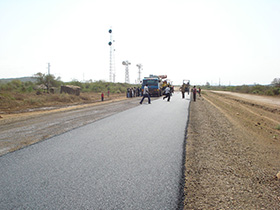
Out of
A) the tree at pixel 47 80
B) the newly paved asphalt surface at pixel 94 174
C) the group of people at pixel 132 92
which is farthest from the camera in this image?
the tree at pixel 47 80

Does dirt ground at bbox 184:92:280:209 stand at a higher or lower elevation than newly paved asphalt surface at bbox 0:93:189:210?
lower

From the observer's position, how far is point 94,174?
4.36 m

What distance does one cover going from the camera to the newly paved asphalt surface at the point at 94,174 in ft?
11.1

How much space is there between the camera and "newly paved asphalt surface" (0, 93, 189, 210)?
3.37 metres

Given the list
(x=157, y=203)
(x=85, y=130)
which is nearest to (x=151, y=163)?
(x=157, y=203)

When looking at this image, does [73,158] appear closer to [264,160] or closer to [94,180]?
[94,180]

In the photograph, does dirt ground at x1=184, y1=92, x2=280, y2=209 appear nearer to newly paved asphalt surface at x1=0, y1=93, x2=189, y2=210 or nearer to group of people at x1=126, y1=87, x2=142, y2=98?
newly paved asphalt surface at x1=0, y1=93, x2=189, y2=210

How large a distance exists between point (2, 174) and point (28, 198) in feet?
4.37

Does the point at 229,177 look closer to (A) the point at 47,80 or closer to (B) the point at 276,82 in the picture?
(A) the point at 47,80

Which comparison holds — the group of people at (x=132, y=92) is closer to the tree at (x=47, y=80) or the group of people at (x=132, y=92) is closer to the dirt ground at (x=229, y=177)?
the tree at (x=47, y=80)

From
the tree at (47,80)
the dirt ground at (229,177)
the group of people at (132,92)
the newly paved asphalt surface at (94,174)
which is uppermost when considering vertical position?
the tree at (47,80)

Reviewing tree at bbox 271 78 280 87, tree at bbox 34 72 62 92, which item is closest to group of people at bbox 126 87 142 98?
tree at bbox 34 72 62 92

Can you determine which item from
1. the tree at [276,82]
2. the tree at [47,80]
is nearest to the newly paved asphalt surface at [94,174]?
the tree at [47,80]

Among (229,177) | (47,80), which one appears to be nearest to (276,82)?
(47,80)
